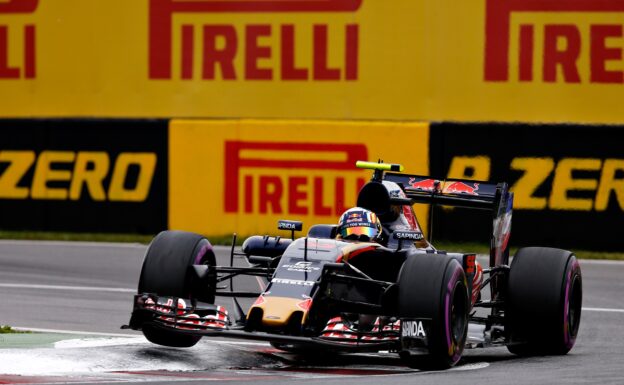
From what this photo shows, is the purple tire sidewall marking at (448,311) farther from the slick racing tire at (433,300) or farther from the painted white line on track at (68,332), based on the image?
the painted white line on track at (68,332)

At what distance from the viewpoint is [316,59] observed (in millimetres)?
21281

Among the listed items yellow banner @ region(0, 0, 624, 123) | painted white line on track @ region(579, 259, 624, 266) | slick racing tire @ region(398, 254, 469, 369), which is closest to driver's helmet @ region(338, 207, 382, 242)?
slick racing tire @ region(398, 254, 469, 369)

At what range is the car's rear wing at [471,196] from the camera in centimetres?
1270

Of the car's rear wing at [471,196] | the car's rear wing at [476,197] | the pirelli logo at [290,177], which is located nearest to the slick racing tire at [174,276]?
the car's rear wing at [471,196]

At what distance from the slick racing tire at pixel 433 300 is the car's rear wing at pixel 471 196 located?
5.69 feet

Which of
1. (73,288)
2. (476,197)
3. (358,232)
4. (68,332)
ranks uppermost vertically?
(476,197)

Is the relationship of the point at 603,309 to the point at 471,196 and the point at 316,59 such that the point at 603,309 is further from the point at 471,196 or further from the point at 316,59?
the point at 316,59

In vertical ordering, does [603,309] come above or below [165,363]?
below

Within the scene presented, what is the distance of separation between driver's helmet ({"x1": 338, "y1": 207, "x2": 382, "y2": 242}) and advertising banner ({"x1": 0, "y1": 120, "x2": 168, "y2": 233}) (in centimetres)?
978

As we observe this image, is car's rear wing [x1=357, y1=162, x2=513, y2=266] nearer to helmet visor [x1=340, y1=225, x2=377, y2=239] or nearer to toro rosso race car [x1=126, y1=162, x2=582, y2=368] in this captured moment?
toro rosso race car [x1=126, y1=162, x2=582, y2=368]

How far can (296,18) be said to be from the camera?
21.4m

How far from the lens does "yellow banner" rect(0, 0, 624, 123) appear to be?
20.1m

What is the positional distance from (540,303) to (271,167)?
29.4ft

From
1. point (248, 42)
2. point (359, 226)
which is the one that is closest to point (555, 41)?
point (248, 42)
